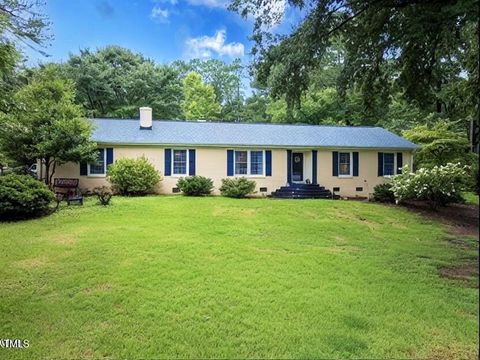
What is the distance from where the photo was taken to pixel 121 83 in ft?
101

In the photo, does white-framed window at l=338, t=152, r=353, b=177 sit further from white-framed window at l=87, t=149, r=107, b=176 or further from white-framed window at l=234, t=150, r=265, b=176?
white-framed window at l=87, t=149, r=107, b=176

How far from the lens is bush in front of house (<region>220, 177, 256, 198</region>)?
17203mm

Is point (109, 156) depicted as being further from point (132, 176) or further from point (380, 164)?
point (380, 164)

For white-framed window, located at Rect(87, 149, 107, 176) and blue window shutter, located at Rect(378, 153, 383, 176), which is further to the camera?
blue window shutter, located at Rect(378, 153, 383, 176)

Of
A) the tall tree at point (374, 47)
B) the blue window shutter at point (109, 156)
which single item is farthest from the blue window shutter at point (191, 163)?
the tall tree at point (374, 47)

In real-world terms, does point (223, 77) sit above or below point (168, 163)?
above

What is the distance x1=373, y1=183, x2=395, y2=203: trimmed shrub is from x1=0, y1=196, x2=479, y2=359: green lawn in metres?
6.64

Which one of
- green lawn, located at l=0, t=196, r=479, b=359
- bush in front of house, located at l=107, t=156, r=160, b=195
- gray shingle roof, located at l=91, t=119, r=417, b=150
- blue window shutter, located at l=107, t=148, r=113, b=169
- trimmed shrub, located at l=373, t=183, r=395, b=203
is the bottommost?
green lawn, located at l=0, t=196, r=479, b=359

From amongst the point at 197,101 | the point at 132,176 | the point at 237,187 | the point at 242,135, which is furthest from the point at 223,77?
the point at 132,176

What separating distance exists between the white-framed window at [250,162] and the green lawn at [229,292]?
7735 mm

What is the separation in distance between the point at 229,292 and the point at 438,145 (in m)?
15.8

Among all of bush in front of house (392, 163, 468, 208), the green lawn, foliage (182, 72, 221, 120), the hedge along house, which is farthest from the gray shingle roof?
foliage (182, 72, 221, 120)

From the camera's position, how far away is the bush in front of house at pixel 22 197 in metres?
11.5

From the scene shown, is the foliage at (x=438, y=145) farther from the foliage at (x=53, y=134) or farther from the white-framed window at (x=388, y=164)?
the foliage at (x=53, y=134)
